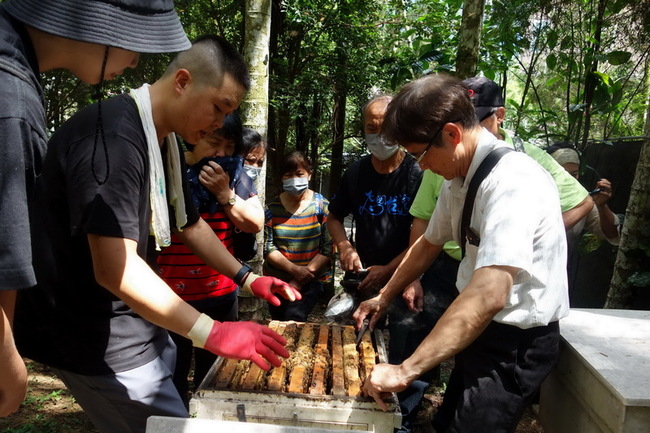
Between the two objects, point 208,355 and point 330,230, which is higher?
point 330,230

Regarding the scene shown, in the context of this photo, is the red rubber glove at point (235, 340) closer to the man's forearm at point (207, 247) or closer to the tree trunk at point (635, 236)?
the man's forearm at point (207, 247)

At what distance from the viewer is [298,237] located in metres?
4.58

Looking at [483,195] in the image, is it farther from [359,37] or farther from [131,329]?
[359,37]

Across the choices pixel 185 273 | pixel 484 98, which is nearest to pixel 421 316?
pixel 484 98

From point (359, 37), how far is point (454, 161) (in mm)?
6196

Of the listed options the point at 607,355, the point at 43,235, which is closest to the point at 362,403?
the point at 607,355

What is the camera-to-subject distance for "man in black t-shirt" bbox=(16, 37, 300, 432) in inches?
69.6

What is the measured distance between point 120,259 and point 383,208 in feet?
8.10

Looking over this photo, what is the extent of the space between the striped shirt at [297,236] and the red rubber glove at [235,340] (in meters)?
2.49

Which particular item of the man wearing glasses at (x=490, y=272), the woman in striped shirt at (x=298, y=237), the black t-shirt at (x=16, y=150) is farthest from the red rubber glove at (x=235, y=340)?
the woman in striped shirt at (x=298, y=237)

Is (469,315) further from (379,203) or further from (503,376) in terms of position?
(379,203)

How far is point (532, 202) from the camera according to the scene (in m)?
1.95

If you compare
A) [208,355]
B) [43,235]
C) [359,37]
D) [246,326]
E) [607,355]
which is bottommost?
[208,355]

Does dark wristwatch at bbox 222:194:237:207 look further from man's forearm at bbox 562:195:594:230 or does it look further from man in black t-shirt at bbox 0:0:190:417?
man's forearm at bbox 562:195:594:230
